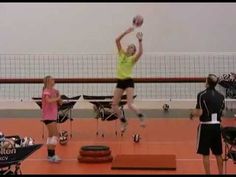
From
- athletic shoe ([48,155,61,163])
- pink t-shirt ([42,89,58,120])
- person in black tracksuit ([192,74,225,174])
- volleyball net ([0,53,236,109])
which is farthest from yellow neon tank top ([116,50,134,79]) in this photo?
volleyball net ([0,53,236,109])

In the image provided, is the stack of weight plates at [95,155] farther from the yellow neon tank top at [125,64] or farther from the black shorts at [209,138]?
the black shorts at [209,138]

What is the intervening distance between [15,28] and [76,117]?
411cm

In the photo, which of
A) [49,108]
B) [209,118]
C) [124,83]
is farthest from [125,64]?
[49,108]

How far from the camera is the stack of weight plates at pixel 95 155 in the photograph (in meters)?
8.19

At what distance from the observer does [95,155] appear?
8.21 metres

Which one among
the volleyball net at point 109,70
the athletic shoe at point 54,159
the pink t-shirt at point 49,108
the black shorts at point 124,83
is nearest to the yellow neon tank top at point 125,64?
the black shorts at point 124,83

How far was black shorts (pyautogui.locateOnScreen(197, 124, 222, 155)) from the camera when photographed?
22.5ft

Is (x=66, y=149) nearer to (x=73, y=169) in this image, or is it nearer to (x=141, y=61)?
(x=73, y=169)

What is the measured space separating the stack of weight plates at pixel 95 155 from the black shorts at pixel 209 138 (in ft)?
6.63

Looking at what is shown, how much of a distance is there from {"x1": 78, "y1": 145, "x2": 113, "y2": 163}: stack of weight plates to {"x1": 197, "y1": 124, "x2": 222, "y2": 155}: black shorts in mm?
2022

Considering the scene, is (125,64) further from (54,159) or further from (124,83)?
(54,159)

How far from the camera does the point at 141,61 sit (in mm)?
14172

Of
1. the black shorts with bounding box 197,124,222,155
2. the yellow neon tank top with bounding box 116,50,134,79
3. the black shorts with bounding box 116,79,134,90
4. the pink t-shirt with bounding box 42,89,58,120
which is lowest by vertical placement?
the black shorts with bounding box 197,124,222,155

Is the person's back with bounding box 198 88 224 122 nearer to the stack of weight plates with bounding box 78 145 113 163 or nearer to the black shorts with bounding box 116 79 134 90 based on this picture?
the black shorts with bounding box 116 79 134 90
